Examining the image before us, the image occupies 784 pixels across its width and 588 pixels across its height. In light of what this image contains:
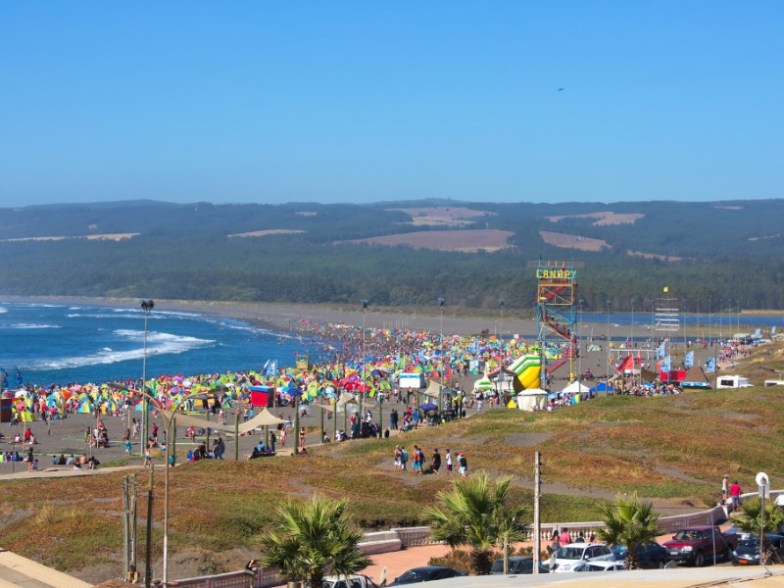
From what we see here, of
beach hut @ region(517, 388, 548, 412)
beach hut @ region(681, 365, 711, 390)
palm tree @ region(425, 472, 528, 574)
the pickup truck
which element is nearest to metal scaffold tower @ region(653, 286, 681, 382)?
beach hut @ region(681, 365, 711, 390)

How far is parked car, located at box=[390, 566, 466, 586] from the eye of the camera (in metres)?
22.8

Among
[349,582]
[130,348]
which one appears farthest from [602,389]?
[130,348]

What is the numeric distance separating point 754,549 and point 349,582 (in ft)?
29.9

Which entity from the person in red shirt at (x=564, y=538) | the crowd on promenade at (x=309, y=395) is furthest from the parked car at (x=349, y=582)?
the crowd on promenade at (x=309, y=395)

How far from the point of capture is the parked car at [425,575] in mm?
22797

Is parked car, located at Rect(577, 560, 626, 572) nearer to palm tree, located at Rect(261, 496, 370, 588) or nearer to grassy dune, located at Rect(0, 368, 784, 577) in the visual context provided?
palm tree, located at Rect(261, 496, 370, 588)

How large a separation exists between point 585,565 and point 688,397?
112ft

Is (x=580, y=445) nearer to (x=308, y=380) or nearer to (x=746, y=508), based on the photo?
(x=746, y=508)

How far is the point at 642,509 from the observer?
24328 millimetres

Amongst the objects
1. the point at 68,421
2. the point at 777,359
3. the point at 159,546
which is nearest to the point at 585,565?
the point at 159,546

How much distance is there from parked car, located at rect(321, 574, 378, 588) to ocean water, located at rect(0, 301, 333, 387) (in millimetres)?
66016

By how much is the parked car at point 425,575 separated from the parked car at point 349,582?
0.76 metres

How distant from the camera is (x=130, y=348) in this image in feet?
412

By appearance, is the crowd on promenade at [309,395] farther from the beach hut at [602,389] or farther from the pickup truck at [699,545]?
the pickup truck at [699,545]
